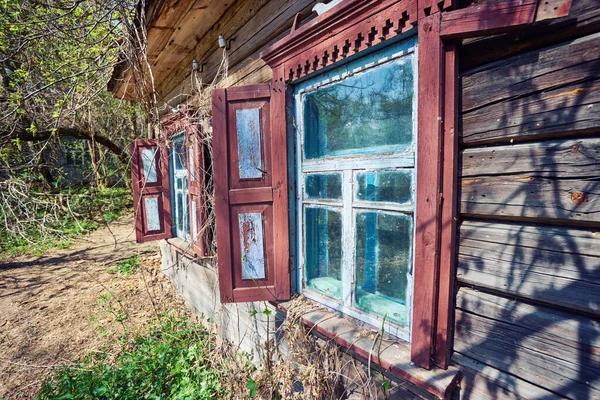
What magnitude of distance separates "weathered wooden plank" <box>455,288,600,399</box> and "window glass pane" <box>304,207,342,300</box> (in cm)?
77

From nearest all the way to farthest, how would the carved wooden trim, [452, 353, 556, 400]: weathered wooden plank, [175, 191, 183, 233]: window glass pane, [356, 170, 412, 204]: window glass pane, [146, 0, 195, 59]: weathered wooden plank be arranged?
[452, 353, 556, 400]: weathered wooden plank, the carved wooden trim, [356, 170, 412, 204]: window glass pane, [146, 0, 195, 59]: weathered wooden plank, [175, 191, 183, 233]: window glass pane

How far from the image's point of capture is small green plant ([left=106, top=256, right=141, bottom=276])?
19.1 ft

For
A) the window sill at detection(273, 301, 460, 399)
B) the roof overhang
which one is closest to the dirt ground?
the roof overhang

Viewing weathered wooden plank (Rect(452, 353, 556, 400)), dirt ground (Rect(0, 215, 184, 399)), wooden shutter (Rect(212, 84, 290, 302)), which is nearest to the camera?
weathered wooden plank (Rect(452, 353, 556, 400))

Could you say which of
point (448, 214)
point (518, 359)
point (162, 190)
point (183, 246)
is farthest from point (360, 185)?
point (162, 190)

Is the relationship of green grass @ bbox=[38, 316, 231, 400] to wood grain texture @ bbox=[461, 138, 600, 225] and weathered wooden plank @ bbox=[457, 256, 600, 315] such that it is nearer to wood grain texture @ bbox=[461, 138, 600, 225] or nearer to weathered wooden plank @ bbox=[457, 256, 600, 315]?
weathered wooden plank @ bbox=[457, 256, 600, 315]

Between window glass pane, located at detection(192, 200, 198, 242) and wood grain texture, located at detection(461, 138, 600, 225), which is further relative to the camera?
window glass pane, located at detection(192, 200, 198, 242)

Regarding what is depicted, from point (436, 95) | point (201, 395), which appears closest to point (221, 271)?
point (201, 395)

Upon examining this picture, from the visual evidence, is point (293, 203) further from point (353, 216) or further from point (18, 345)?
point (18, 345)

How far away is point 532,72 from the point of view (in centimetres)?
101

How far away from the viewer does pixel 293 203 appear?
6.58ft

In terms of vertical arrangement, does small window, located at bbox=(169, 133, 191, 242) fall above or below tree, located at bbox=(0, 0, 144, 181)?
below

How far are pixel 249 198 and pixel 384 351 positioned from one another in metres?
1.24

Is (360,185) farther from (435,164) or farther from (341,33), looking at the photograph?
(341,33)
